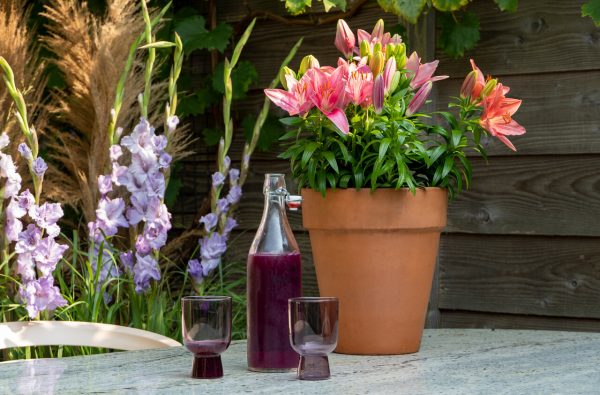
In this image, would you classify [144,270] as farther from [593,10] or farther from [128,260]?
[593,10]

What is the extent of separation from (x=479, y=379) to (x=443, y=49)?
133 cm

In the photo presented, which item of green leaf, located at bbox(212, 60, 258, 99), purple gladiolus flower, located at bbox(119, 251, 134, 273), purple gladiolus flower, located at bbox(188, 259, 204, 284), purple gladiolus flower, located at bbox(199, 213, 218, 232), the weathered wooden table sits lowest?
the weathered wooden table

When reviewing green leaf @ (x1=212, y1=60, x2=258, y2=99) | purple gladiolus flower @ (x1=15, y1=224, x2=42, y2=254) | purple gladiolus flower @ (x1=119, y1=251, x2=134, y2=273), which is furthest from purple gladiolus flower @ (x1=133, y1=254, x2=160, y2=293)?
green leaf @ (x1=212, y1=60, x2=258, y2=99)

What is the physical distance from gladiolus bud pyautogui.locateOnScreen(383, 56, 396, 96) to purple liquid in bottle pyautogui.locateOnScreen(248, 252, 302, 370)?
28 cm

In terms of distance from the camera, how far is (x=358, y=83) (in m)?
1.26

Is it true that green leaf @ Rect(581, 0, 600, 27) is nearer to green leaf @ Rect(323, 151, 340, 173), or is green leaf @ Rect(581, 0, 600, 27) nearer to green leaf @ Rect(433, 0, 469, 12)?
green leaf @ Rect(433, 0, 469, 12)

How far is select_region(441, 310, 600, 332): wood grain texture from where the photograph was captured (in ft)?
7.04

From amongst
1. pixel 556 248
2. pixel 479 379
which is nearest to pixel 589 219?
pixel 556 248

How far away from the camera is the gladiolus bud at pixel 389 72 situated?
50.3 inches

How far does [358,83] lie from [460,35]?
3.42 feet

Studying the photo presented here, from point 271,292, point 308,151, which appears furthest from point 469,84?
point 271,292

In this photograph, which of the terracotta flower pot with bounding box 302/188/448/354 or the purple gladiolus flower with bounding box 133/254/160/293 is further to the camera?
the purple gladiolus flower with bounding box 133/254/160/293

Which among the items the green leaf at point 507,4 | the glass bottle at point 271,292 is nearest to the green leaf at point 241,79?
the green leaf at point 507,4

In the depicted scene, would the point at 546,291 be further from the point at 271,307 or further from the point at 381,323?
the point at 271,307
